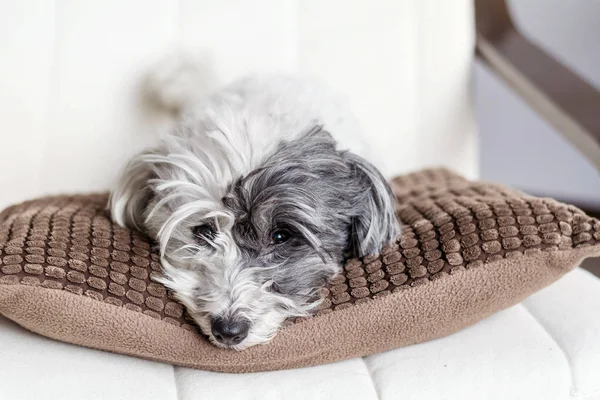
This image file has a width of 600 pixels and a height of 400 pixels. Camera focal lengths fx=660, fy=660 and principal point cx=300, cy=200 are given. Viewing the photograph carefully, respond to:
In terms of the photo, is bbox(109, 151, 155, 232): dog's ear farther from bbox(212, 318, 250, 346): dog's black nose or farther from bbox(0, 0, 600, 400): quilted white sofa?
bbox(0, 0, 600, 400): quilted white sofa

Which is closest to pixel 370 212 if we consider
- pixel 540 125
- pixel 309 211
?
pixel 309 211

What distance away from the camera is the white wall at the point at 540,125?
304cm

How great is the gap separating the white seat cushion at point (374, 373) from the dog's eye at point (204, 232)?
317mm

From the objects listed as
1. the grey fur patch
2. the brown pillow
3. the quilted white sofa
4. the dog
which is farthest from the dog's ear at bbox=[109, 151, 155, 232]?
the quilted white sofa

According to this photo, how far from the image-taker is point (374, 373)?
140 cm

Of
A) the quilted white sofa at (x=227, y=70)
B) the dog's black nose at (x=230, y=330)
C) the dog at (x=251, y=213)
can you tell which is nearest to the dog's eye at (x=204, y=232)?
the dog at (x=251, y=213)

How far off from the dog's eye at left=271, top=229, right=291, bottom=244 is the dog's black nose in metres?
0.25

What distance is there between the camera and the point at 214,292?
1.43 metres

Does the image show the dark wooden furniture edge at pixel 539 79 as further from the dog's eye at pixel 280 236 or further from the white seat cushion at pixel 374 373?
the dog's eye at pixel 280 236

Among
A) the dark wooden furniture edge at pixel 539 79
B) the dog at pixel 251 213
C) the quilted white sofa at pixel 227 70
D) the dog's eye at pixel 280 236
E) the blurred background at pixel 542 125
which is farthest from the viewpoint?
the blurred background at pixel 542 125

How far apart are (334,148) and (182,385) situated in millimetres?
672

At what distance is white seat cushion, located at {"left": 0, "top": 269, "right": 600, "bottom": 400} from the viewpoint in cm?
130

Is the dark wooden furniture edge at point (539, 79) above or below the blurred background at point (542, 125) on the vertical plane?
above

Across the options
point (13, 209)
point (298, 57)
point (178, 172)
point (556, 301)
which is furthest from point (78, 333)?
point (298, 57)
